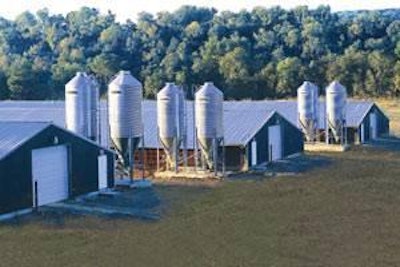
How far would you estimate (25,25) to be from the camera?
485ft

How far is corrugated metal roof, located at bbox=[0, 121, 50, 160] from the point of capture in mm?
26422

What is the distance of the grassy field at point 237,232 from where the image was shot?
65.4 ft

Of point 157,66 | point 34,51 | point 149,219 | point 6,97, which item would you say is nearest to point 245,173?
point 149,219

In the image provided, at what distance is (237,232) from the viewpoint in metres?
23.1

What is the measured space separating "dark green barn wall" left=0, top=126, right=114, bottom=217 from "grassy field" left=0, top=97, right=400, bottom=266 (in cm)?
135

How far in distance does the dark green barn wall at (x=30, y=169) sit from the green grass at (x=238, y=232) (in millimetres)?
1504

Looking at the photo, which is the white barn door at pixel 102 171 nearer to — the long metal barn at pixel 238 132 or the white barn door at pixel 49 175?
the white barn door at pixel 49 175

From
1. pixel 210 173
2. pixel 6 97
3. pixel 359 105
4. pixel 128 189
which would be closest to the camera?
pixel 128 189

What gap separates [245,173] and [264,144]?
367 centimetres

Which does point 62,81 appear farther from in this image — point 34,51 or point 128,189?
point 128,189

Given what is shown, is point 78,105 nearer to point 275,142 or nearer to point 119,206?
point 119,206

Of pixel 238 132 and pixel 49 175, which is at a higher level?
pixel 238 132

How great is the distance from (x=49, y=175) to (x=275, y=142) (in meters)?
17.1

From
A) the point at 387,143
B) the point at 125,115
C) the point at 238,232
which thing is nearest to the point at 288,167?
the point at 125,115
